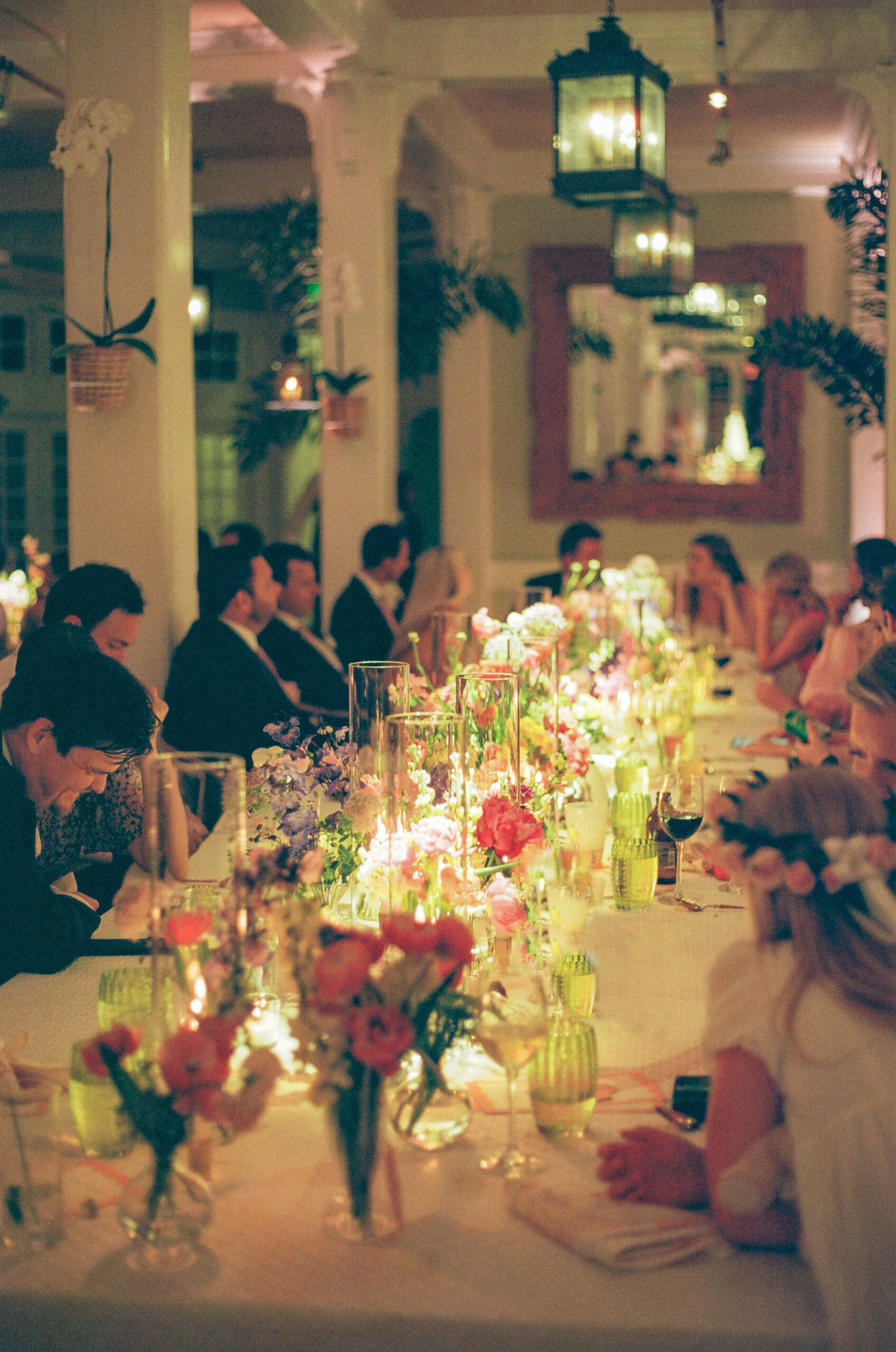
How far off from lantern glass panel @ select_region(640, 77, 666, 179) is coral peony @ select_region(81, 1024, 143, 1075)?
300cm

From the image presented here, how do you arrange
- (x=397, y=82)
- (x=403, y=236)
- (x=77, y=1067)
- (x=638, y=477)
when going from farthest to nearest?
(x=403, y=236), (x=638, y=477), (x=397, y=82), (x=77, y=1067)

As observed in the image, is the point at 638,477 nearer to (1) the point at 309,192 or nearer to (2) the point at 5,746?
(1) the point at 309,192

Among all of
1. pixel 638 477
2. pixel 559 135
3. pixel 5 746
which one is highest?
pixel 559 135

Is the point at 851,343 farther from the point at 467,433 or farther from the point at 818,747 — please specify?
the point at 467,433

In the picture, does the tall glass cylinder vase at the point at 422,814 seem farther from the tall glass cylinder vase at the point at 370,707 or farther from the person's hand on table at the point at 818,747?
the person's hand on table at the point at 818,747

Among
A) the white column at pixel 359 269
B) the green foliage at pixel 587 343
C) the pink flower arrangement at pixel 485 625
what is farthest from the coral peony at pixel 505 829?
the green foliage at pixel 587 343

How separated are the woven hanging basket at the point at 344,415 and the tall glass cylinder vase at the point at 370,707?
13.4 ft

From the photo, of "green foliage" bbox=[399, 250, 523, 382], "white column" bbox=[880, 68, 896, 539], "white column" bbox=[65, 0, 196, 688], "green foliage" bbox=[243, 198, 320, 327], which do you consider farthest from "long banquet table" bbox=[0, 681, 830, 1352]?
"green foliage" bbox=[399, 250, 523, 382]

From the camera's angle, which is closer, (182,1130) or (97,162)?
(182,1130)

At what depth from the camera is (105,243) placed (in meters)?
3.87

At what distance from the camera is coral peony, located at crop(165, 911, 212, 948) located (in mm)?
1469

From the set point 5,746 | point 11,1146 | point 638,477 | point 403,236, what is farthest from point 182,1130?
point 403,236

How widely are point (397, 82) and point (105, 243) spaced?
2648 mm

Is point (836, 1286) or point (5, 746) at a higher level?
Answer: point (5, 746)
